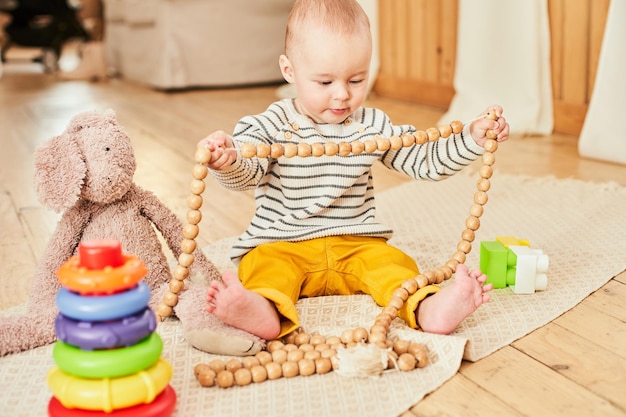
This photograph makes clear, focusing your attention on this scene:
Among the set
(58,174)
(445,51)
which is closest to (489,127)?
(58,174)

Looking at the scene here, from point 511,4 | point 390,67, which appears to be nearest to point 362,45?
point 511,4

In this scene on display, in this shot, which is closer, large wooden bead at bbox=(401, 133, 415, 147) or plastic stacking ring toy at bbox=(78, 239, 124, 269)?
plastic stacking ring toy at bbox=(78, 239, 124, 269)

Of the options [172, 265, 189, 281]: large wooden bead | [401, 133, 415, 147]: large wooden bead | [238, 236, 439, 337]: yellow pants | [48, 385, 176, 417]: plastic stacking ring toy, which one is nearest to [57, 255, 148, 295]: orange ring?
[48, 385, 176, 417]: plastic stacking ring toy

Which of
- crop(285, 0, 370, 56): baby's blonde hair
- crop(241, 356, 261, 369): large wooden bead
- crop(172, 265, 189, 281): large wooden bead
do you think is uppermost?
crop(285, 0, 370, 56): baby's blonde hair

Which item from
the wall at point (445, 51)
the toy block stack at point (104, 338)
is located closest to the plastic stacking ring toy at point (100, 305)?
the toy block stack at point (104, 338)

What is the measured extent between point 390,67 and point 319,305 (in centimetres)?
205

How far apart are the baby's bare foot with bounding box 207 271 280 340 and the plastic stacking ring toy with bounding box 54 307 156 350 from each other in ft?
0.58

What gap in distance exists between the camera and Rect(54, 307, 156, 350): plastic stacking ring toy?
665 millimetres

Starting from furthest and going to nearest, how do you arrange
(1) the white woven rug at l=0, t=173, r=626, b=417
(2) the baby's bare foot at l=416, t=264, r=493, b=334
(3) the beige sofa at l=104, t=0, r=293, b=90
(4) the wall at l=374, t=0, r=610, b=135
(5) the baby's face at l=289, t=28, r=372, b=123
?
(3) the beige sofa at l=104, t=0, r=293, b=90, (4) the wall at l=374, t=0, r=610, b=135, (5) the baby's face at l=289, t=28, r=372, b=123, (2) the baby's bare foot at l=416, t=264, r=493, b=334, (1) the white woven rug at l=0, t=173, r=626, b=417

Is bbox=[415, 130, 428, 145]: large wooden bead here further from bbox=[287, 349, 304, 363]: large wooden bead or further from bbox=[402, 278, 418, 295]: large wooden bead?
bbox=[287, 349, 304, 363]: large wooden bead

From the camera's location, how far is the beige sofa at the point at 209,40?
3408 millimetres

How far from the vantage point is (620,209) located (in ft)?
4.77

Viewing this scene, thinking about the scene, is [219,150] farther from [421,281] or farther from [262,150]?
[421,281]

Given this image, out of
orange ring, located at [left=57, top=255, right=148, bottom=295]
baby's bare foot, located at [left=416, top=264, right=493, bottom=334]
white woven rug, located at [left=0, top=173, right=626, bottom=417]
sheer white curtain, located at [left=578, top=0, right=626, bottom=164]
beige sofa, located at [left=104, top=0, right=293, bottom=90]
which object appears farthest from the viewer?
beige sofa, located at [left=104, top=0, right=293, bottom=90]
